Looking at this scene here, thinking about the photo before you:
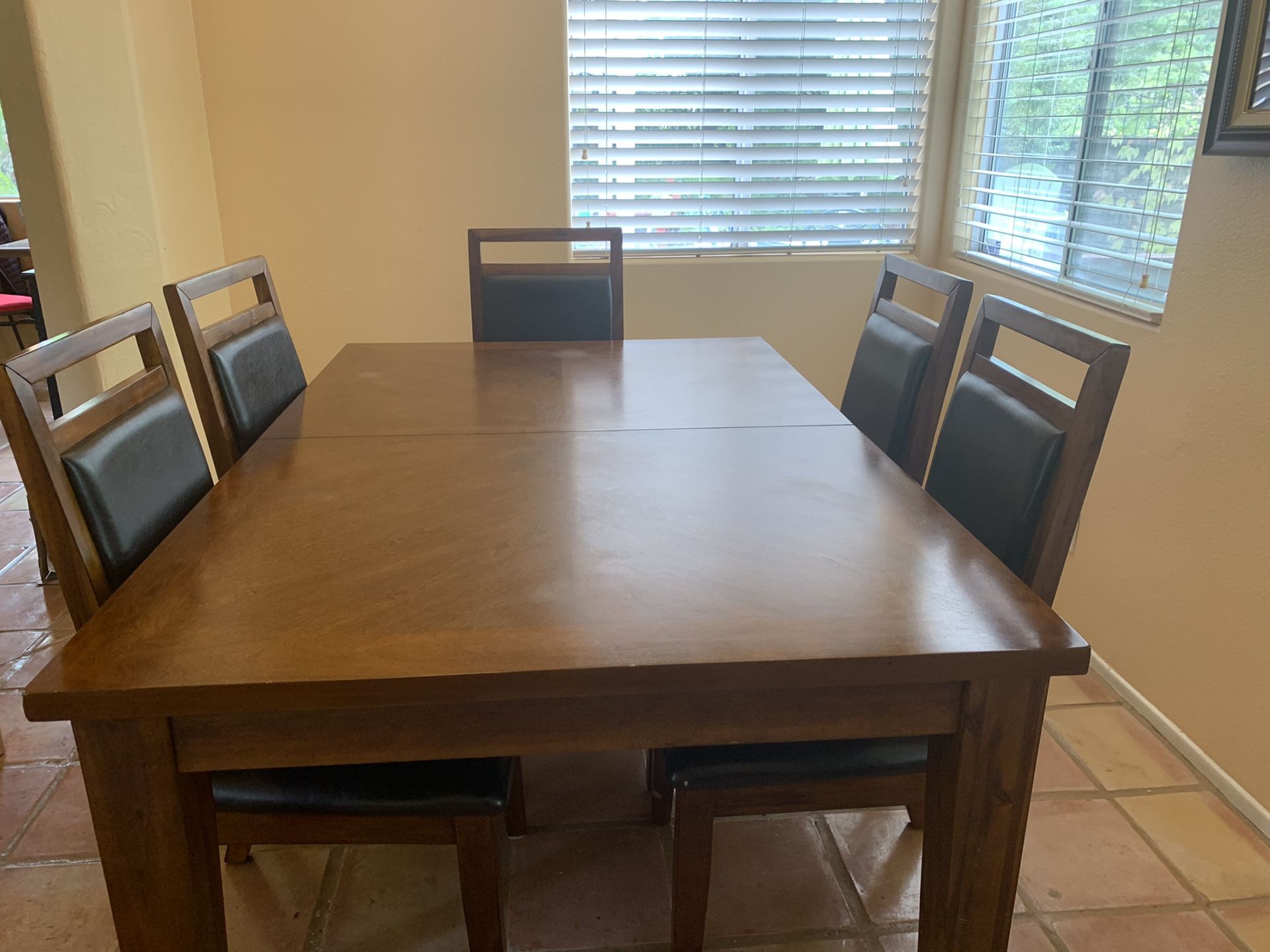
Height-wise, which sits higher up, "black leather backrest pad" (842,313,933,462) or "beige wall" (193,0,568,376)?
"beige wall" (193,0,568,376)

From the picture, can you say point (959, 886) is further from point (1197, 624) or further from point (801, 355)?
point (801, 355)

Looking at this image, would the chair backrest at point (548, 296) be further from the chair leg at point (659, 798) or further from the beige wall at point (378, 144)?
the chair leg at point (659, 798)

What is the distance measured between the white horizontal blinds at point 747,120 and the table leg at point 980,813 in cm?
250

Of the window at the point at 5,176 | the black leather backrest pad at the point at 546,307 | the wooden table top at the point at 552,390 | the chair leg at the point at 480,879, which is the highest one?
the window at the point at 5,176

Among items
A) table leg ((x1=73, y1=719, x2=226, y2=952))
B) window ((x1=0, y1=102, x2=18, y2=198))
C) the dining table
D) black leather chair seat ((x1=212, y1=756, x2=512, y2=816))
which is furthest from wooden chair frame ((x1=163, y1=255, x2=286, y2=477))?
window ((x1=0, y1=102, x2=18, y2=198))

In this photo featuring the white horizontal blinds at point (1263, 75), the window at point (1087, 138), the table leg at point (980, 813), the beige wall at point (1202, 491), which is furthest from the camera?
the window at point (1087, 138)

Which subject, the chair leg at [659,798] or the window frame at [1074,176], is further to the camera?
the window frame at [1074,176]

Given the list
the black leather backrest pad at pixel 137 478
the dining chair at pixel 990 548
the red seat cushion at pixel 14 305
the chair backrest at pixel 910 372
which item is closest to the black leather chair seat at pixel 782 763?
the dining chair at pixel 990 548

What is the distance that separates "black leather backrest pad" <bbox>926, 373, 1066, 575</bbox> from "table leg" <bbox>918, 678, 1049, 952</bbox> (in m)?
0.32

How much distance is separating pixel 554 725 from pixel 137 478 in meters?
0.71

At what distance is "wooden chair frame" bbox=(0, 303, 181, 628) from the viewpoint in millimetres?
1042

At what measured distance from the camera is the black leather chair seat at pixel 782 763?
1262mm

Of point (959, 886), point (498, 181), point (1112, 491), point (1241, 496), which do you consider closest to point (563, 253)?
point (498, 181)

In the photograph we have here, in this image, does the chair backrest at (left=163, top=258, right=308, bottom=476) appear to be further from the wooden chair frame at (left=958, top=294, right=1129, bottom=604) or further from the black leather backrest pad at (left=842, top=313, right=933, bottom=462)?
the wooden chair frame at (left=958, top=294, right=1129, bottom=604)
